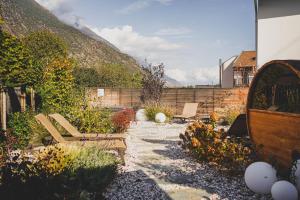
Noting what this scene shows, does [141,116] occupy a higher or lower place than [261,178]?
higher

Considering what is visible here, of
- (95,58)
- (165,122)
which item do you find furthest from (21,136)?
(95,58)

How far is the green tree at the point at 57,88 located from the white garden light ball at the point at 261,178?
762 centimetres

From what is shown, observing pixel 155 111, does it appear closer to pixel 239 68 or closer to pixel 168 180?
pixel 168 180

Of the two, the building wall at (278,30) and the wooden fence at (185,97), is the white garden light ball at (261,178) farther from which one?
the wooden fence at (185,97)

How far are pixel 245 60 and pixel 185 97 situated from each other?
28.3 meters

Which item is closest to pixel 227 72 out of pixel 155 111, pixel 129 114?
pixel 155 111

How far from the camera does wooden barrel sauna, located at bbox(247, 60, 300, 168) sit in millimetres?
5520

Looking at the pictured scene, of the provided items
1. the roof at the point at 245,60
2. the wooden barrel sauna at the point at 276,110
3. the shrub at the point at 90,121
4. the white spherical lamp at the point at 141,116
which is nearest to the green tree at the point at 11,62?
the shrub at the point at 90,121

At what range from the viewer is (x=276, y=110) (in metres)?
6.07

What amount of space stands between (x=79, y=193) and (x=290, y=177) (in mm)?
2977

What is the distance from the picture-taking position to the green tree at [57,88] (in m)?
12.2

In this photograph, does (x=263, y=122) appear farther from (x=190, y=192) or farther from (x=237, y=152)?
(x=190, y=192)

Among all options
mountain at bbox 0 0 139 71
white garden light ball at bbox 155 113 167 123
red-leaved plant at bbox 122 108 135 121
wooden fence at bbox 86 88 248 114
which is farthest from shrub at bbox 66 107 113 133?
mountain at bbox 0 0 139 71

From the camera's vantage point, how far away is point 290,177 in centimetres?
500
